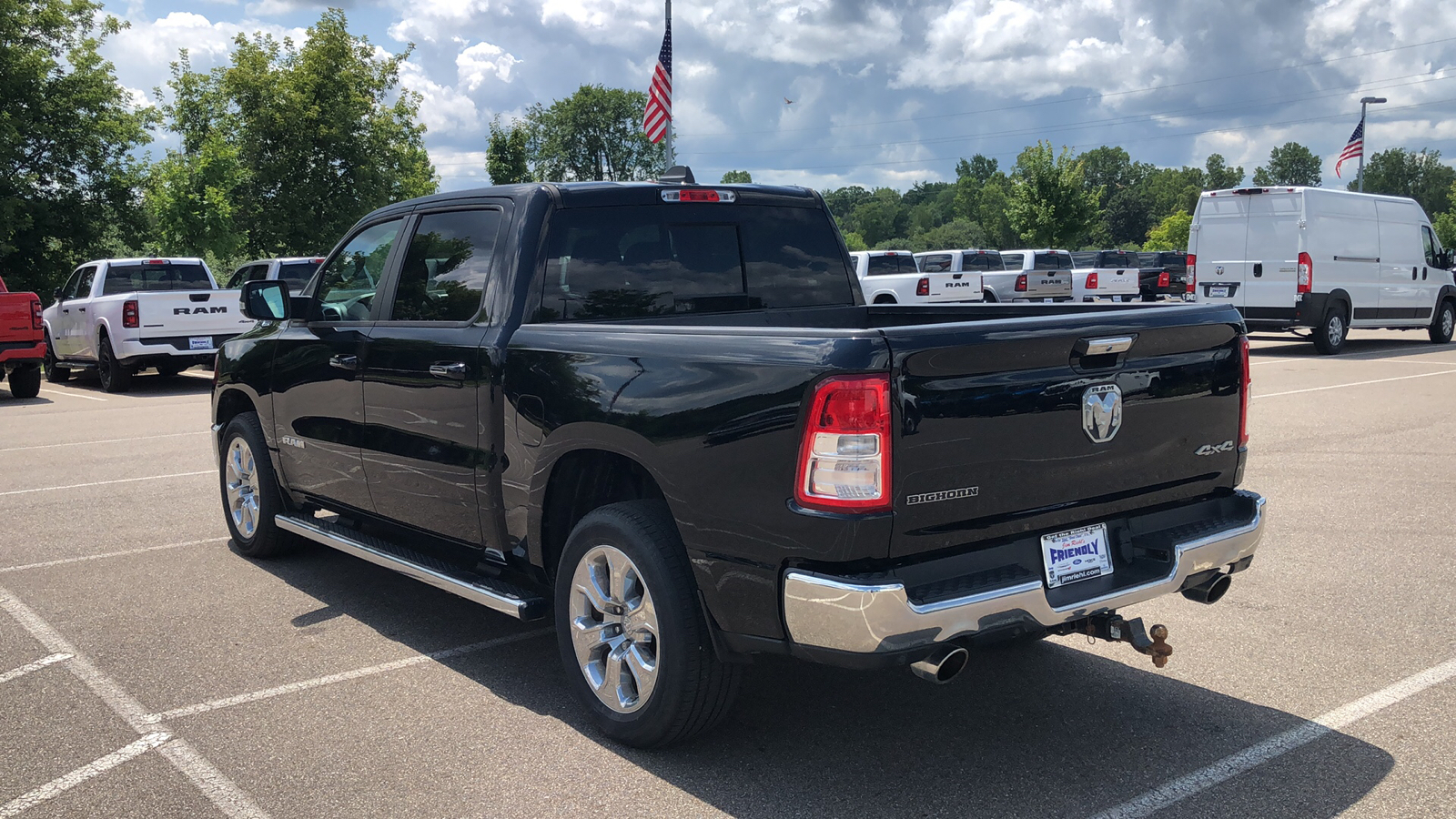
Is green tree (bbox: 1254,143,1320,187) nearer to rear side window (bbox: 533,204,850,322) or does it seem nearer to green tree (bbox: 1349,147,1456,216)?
green tree (bbox: 1349,147,1456,216)

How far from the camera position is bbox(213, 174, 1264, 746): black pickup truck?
3.19m

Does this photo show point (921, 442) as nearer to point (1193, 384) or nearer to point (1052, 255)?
point (1193, 384)

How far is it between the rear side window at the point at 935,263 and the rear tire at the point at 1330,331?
924cm

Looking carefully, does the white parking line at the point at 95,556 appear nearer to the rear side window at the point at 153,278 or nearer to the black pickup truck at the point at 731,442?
the black pickup truck at the point at 731,442

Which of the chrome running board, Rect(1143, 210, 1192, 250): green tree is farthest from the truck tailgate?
Rect(1143, 210, 1192, 250): green tree

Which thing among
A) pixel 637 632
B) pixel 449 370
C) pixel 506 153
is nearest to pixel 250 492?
pixel 449 370

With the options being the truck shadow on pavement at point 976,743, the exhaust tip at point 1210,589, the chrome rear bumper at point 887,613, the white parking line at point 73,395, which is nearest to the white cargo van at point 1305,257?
the truck shadow on pavement at point 976,743

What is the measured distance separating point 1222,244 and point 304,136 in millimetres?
24812

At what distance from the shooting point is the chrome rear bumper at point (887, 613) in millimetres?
3092

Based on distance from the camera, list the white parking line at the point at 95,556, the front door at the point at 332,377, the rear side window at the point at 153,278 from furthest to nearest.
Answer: the rear side window at the point at 153,278 < the white parking line at the point at 95,556 < the front door at the point at 332,377

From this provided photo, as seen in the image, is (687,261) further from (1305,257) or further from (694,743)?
(1305,257)

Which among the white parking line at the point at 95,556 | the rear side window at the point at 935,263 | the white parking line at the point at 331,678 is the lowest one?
the white parking line at the point at 331,678

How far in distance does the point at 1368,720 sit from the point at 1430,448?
22.6 feet

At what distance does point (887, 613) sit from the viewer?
3.09 meters
